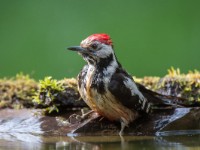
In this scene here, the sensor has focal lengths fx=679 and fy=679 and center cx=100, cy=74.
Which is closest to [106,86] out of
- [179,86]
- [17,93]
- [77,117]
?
[77,117]

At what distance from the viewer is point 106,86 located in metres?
5.88

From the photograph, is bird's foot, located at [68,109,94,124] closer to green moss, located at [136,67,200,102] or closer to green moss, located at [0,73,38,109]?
green moss, located at [0,73,38,109]

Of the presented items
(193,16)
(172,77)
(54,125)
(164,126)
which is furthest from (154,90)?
(193,16)

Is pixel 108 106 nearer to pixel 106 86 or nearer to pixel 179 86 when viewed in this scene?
pixel 106 86

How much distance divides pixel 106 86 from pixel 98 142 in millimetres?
575

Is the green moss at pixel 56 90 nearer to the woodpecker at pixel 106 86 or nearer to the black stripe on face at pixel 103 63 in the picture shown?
the woodpecker at pixel 106 86

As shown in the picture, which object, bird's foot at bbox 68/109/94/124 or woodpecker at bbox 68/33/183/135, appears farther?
bird's foot at bbox 68/109/94/124

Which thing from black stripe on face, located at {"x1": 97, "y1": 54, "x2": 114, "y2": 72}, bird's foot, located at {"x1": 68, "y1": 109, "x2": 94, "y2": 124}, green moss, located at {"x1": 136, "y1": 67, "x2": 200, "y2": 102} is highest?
black stripe on face, located at {"x1": 97, "y1": 54, "x2": 114, "y2": 72}

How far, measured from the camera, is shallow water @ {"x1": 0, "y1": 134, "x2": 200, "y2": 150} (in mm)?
5203

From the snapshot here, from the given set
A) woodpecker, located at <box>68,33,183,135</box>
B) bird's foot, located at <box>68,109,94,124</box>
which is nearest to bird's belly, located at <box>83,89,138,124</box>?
woodpecker, located at <box>68,33,183,135</box>

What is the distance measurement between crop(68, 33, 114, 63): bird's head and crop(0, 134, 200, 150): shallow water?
73 centimetres

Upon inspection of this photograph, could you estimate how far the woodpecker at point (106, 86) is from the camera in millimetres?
5895

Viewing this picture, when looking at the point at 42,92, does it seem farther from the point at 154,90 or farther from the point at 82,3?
the point at 82,3

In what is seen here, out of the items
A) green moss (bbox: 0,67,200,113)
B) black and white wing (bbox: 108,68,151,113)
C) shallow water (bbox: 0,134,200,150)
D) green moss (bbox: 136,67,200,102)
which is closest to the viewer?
shallow water (bbox: 0,134,200,150)
